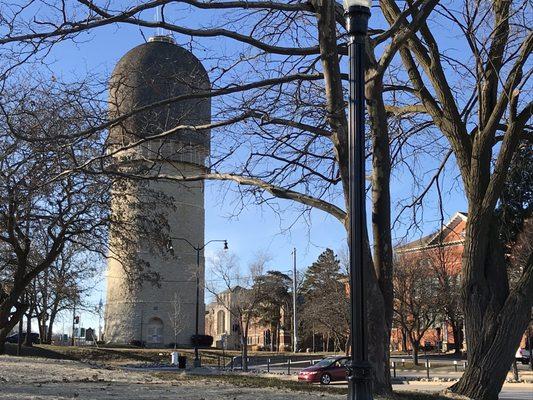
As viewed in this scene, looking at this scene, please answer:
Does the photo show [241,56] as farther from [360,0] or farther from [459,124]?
[360,0]

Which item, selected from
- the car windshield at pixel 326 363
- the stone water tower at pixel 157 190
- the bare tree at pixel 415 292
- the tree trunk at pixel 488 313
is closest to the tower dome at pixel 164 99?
the stone water tower at pixel 157 190

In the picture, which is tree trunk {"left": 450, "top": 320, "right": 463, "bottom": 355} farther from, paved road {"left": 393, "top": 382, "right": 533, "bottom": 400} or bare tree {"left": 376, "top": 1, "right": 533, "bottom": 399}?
bare tree {"left": 376, "top": 1, "right": 533, "bottom": 399}

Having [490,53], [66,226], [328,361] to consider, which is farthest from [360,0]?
[328,361]

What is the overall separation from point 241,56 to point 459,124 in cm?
443

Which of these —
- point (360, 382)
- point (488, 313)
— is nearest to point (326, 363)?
point (488, 313)

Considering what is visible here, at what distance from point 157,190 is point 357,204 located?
95.8 ft

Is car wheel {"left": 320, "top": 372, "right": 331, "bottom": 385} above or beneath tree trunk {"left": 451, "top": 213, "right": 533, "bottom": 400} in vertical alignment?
beneath

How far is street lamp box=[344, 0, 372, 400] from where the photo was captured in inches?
213

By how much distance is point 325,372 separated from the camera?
105 feet

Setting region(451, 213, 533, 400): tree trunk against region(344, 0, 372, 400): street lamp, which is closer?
region(344, 0, 372, 400): street lamp

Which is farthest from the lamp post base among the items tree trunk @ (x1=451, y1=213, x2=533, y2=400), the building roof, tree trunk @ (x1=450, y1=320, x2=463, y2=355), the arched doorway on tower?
the arched doorway on tower

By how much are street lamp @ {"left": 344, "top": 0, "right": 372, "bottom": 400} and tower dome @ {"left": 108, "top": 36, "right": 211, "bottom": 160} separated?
18.4 ft

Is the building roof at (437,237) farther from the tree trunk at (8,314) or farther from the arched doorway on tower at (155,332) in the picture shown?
the arched doorway on tower at (155,332)

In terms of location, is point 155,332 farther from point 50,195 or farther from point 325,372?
point 50,195
